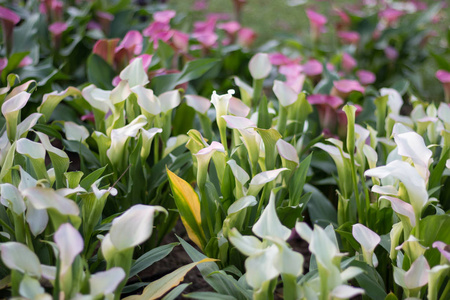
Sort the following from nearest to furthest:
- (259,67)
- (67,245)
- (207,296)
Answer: (67,245)
(207,296)
(259,67)

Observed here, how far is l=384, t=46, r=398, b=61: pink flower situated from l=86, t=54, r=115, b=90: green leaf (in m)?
1.49

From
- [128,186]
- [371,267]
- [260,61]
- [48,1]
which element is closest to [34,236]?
[128,186]

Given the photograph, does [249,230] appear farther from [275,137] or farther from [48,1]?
[48,1]

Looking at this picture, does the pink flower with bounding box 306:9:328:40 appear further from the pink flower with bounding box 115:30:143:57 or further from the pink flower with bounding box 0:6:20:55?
the pink flower with bounding box 0:6:20:55

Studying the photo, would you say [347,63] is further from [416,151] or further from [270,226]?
[270,226]

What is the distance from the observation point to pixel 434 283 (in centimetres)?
72

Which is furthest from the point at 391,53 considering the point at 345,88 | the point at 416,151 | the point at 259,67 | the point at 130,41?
the point at 416,151

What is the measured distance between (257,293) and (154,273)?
1.74ft

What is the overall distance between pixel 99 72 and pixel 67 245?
2.93ft

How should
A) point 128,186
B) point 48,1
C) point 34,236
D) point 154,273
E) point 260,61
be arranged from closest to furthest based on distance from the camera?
point 34,236 → point 128,186 → point 154,273 → point 260,61 → point 48,1

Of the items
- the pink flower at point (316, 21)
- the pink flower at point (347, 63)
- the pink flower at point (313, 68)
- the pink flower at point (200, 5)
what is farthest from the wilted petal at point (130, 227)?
the pink flower at point (200, 5)

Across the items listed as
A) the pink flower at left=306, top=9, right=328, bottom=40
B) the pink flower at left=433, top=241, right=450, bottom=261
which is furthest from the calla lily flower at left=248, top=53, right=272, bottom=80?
the pink flower at left=306, top=9, right=328, bottom=40

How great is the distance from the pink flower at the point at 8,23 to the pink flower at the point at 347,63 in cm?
121

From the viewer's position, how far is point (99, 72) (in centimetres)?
143
